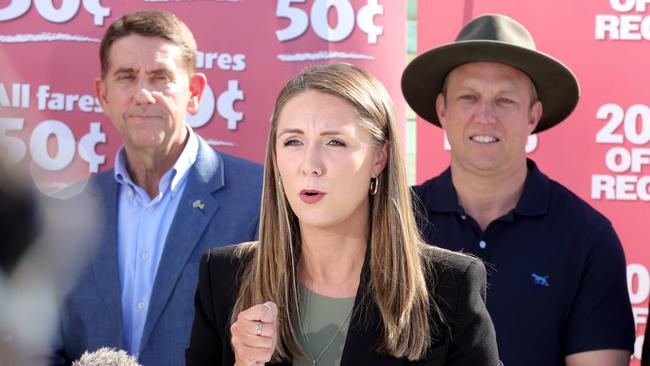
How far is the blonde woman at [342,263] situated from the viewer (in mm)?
2248

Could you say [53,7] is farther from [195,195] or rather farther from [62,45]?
[195,195]

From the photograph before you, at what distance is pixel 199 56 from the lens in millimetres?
3812

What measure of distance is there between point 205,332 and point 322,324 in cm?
31

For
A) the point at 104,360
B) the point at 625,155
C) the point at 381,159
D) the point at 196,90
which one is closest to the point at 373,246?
the point at 381,159

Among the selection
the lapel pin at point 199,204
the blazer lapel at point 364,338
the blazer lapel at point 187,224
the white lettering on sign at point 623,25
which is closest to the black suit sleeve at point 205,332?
the blazer lapel at point 364,338

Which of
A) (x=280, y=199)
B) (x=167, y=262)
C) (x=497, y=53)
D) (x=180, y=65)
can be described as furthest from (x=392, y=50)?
(x=280, y=199)

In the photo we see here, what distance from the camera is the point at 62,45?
3.79 metres

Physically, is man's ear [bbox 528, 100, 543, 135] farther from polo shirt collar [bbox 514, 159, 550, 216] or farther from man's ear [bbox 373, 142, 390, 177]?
man's ear [bbox 373, 142, 390, 177]

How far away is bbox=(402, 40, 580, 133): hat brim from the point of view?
11.1ft

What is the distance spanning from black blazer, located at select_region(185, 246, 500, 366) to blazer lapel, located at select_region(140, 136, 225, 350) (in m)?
0.81

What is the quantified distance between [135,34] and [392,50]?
3.39ft

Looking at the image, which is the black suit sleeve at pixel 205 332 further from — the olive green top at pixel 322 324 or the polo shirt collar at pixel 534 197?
the polo shirt collar at pixel 534 197

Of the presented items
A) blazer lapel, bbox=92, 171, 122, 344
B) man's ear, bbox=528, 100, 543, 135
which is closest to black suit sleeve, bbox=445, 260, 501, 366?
man's ear, bbox=528, 100, 543, 135

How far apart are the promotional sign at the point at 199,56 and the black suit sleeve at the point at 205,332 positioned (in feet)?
4.76
